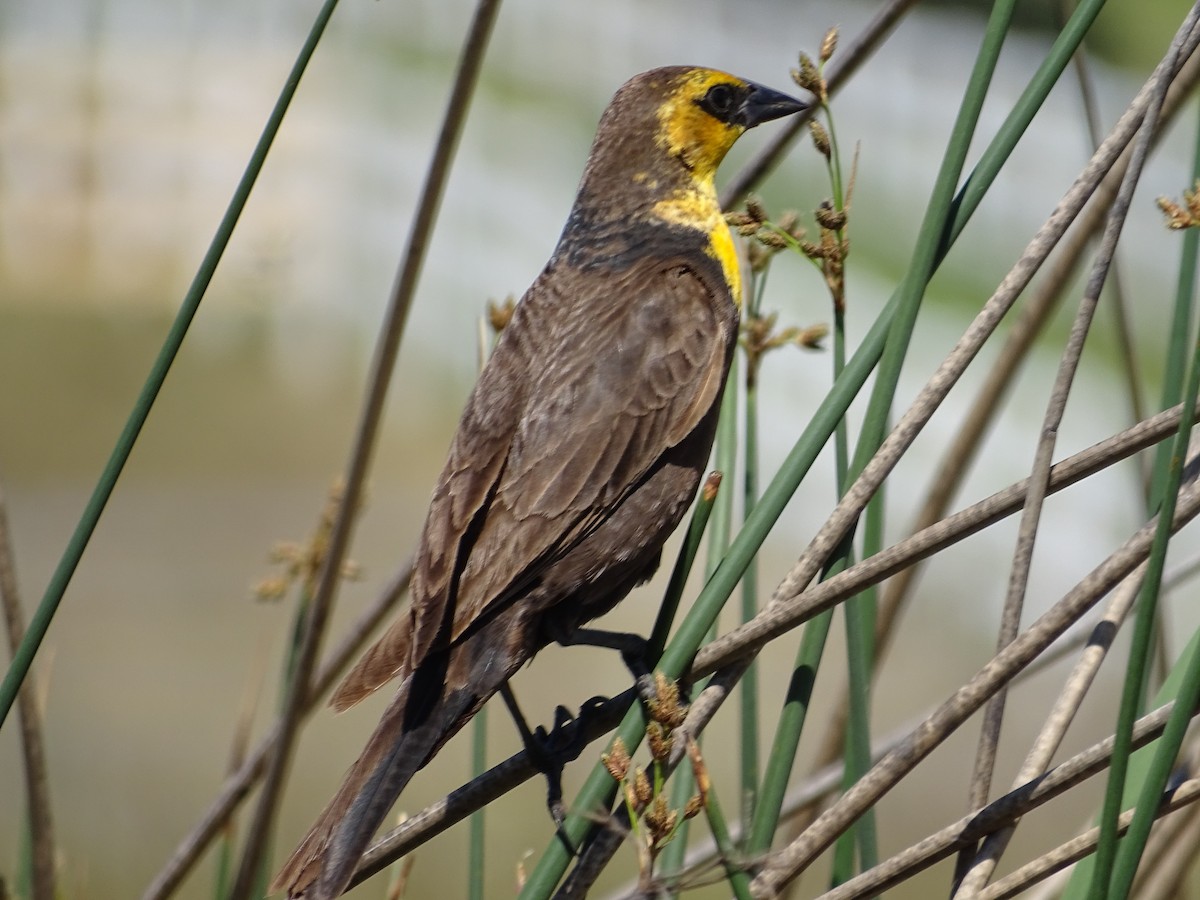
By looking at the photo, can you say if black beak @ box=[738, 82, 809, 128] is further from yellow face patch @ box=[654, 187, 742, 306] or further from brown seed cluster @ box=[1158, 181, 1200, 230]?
brown seed cluster @ box=[1158, 181, 1200, 230]

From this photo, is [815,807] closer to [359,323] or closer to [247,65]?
[359,323]

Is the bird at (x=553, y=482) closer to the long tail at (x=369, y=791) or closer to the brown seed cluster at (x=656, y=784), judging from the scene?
the long tail at (x=369, y=791)

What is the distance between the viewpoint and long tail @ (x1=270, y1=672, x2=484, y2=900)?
1546mm

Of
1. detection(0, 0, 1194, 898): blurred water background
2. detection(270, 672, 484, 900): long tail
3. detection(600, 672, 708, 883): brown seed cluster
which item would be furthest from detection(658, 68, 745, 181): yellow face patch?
detection(0, 0, 1194, 898): blurred water background

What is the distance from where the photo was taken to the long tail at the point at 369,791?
1546 millimetres

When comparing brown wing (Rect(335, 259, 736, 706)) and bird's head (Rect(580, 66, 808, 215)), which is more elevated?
bird's head (Rect(580, 66, 808, 215))

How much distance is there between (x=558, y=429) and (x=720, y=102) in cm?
86

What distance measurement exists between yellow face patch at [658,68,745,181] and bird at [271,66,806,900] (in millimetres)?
108

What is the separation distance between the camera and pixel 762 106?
8.20 ft

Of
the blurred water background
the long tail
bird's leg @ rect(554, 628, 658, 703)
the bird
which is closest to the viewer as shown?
the long tail

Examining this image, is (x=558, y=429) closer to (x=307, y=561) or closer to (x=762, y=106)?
(x=307, y=561)

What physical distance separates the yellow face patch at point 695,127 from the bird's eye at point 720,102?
1cm

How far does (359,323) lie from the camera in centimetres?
827

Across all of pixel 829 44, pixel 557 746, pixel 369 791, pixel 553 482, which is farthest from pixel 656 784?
pixel 829 44
